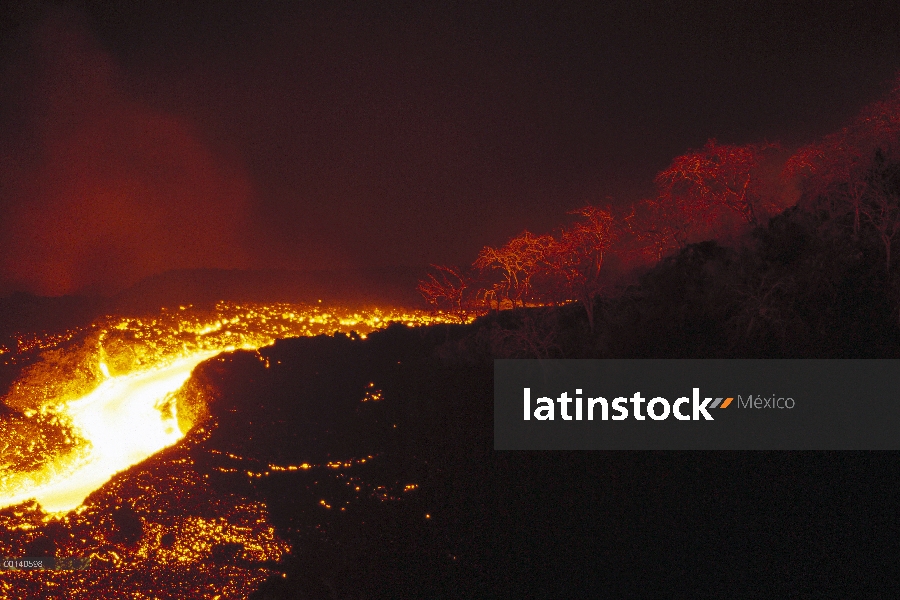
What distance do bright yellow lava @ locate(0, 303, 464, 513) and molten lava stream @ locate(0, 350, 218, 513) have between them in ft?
0.06

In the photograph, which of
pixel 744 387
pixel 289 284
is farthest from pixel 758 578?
pixel 289 284

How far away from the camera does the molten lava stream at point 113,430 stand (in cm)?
1176

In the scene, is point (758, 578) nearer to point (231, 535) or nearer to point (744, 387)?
point (744, 387)

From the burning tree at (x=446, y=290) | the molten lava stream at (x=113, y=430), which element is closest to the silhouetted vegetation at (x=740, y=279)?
the burning tree at (x=446, y=290)

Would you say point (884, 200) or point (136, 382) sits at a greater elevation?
point (884, 200)

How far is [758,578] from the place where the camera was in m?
8.46

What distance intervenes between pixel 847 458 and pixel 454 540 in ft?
19.6

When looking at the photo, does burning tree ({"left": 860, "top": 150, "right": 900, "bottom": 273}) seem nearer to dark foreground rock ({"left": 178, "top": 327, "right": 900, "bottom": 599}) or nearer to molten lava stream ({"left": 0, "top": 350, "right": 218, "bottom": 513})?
dark foreground rock ({"left": 178, "top": 327, "right": 900, "bottom": 599})

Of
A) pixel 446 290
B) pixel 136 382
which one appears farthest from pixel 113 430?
pixel 446 290

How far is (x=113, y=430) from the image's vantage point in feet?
46.3

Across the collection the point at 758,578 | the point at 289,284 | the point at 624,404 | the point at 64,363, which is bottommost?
the point at 758,578

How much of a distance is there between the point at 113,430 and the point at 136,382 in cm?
191

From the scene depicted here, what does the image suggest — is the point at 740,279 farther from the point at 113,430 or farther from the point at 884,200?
the point at 113,430

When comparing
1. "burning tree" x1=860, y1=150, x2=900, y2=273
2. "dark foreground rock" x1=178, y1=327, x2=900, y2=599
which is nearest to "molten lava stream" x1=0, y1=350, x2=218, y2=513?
"dark foreground rock" x1=178, y1=327, x2=900, y2=599
